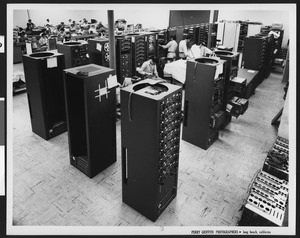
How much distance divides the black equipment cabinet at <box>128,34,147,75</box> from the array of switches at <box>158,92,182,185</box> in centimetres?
420

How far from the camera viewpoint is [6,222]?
199 centimetres

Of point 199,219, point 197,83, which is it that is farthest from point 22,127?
point 199,219

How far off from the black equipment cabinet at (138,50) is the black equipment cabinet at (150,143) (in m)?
4.01

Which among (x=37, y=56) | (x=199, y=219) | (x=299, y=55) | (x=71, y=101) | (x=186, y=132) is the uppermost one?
(x=299, y=55)

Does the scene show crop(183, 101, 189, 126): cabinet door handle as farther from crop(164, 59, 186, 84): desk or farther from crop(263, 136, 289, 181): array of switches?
crop(164, 59, 186, 84): desk

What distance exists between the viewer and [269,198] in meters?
2.50

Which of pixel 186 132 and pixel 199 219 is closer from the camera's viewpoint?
pixel 199 219

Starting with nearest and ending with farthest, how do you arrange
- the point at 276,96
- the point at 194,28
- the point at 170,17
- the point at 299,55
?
1. the point at 299,55
2. the point at 276,96
3. the point at 194,28
4. the point at 170,17

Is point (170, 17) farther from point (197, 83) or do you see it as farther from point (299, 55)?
point (299, 55)

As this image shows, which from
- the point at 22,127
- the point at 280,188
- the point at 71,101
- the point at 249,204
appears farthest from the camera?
the point at 22,127

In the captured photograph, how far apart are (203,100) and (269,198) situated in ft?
5.83

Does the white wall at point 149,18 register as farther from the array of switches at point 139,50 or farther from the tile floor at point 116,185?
the tile floor at point 116,185

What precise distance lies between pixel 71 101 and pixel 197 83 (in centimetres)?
187

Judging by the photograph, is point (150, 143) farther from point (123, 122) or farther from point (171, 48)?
point (171, 48)
